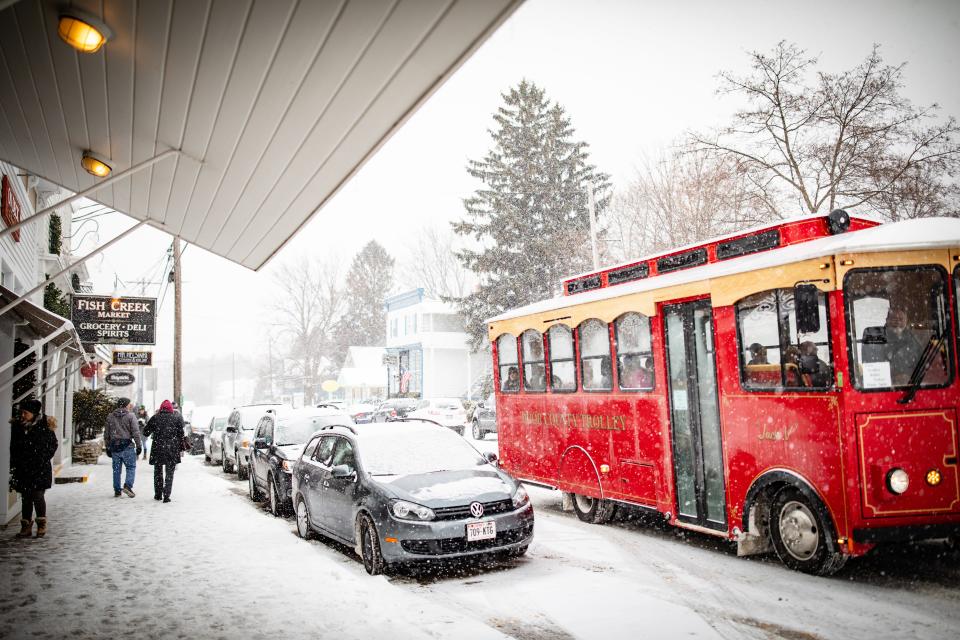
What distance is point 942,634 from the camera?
17.0 feet

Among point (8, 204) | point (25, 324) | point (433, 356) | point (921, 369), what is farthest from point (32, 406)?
point (433, 356)

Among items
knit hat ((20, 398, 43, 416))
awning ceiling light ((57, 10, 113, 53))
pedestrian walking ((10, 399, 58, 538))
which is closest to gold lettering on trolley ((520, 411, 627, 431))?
pedestrian walking ((10, 399, 58, 538))

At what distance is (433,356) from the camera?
2142 inches

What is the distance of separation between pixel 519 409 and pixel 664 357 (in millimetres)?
3708

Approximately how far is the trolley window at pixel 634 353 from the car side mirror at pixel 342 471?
12.2 feet

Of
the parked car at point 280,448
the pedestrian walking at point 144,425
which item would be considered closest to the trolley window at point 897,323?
the parked car at point 280,448

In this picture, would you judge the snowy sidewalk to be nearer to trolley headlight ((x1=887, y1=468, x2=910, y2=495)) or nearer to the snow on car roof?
trolley headlight ((x1=887, y1=468, x2=910, y2=495))

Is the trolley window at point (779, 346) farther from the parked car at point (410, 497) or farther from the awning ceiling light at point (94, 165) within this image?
the awning ceiling light at point (94, 165)

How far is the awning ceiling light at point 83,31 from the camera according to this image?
14.4 feet

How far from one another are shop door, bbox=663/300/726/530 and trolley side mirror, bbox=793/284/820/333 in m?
1.58

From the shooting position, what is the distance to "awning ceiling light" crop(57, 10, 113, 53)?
4387 mm

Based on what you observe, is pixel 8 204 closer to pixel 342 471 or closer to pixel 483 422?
pixel 342 471

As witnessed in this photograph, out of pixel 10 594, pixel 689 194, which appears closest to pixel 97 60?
pixel 10 594

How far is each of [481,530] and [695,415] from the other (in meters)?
2.91
